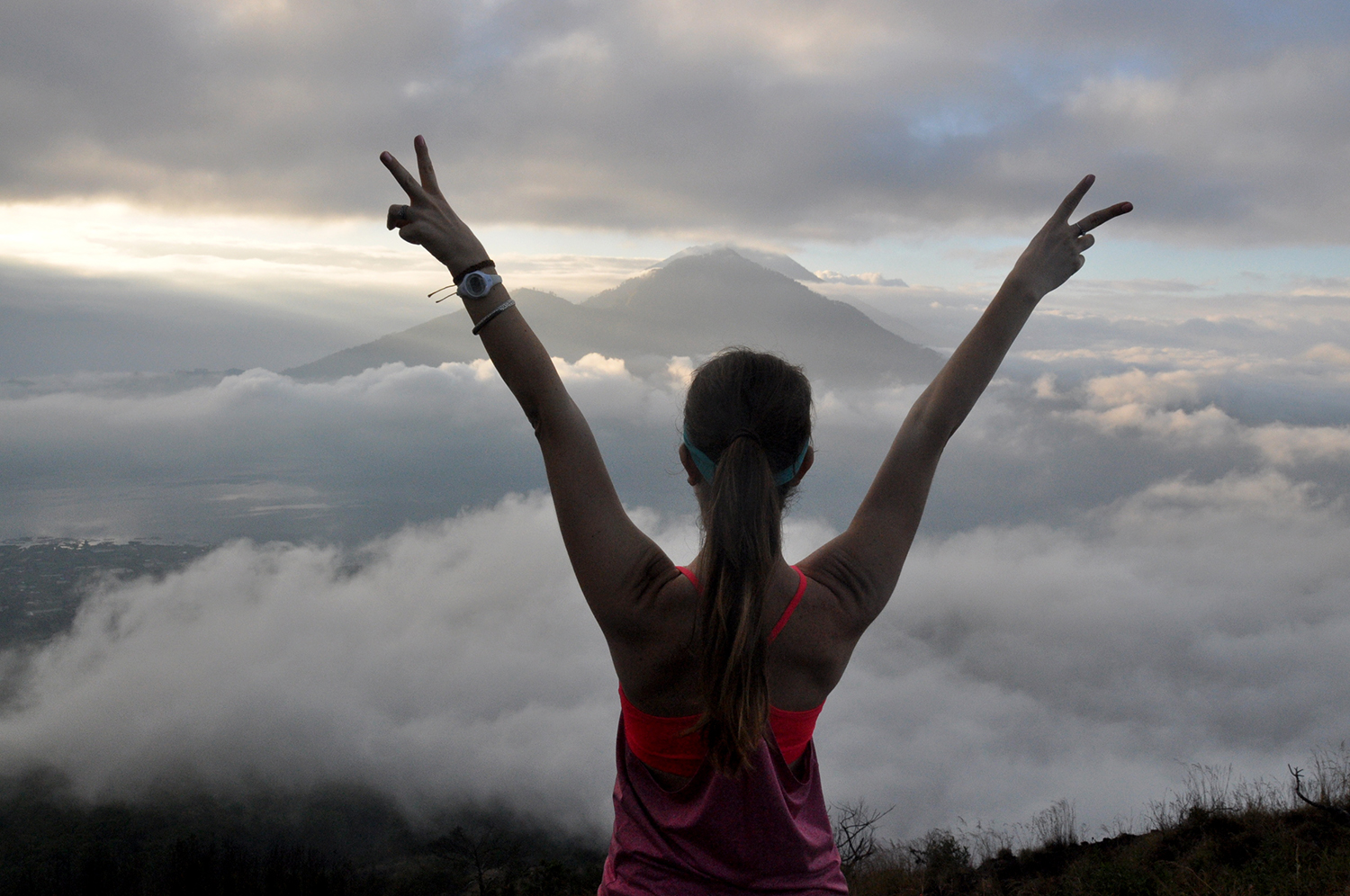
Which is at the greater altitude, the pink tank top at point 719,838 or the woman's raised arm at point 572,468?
the woman's raised arm at point 572,468

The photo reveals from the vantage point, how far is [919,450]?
2.14 metres

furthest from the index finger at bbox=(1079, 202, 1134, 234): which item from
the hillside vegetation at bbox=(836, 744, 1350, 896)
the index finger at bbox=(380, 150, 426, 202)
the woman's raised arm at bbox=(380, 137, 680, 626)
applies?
the hillside vegetation at bbox=(836, 744, 1350, 896)

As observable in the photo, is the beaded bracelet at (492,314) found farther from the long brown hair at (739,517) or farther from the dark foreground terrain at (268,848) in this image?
the dark foreground terrain at (268,848)

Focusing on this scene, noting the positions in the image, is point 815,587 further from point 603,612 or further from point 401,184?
point 401,184

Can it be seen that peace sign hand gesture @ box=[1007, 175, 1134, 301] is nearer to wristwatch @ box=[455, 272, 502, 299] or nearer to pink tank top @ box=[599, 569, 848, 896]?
pink tank top @ box=[599, 569, 848, 896]

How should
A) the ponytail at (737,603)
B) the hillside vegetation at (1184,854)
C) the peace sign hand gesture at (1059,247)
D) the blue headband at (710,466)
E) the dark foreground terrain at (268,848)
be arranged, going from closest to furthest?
the ponytail at (737,603) < the blue headband at (710,466) < the peace sign hand gesture at (1059,247) < the hillside vegetation at (1184,854) < the dark foreground terrain at (268,848)

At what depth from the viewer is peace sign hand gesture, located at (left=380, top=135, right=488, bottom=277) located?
6.21 ft

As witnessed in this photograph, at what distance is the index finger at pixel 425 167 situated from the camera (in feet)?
6.57

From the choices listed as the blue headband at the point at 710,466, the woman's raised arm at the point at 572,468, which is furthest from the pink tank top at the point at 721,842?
the blue headband at the point at 710,466

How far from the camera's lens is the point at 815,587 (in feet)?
6.40

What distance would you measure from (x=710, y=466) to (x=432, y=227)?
2.96ft

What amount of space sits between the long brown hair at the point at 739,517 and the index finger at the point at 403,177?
83 cm

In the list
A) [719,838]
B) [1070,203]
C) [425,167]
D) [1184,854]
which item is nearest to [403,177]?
[425,167]

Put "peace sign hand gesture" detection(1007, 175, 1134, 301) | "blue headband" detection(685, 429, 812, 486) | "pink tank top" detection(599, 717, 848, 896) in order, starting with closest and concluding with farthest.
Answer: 1. "pink tank top" detection(599, 717, 848, 896)
2. "blue headband" detection(685, 429, 812, 486)
3. "peace sign hand gesture" detection(1007, 175, 1134, 301)
